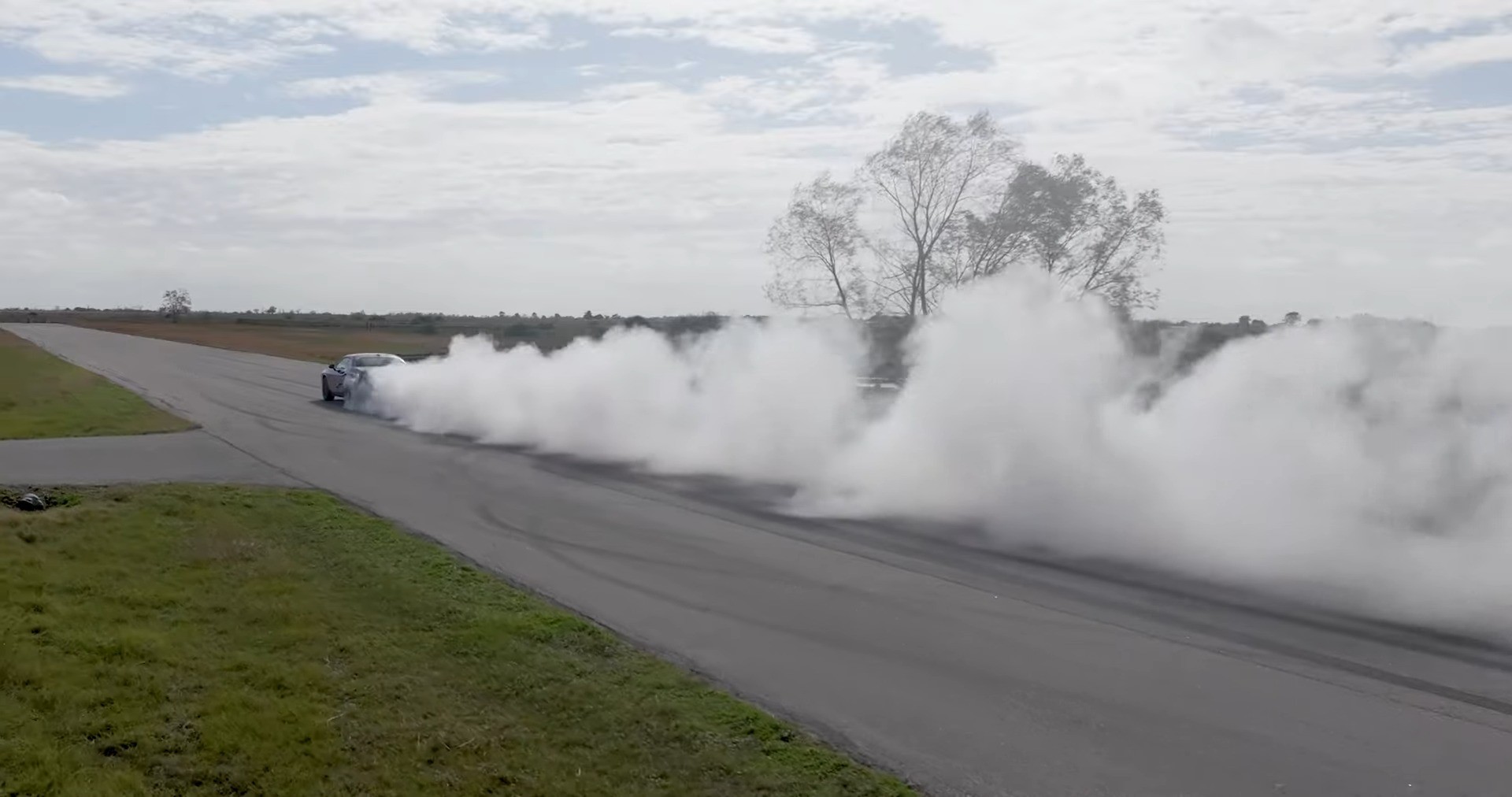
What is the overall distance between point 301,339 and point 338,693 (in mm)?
86851

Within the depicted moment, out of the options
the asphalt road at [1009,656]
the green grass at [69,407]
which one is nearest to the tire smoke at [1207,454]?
the asphalt road at [1009,656]

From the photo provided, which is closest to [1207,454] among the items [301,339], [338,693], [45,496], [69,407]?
[338,693]

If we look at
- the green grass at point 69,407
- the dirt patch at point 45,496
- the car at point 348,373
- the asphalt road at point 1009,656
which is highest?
the car at point 348,373

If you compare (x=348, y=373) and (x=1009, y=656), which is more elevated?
(x=348, y=373)

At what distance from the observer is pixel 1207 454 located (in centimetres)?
1588

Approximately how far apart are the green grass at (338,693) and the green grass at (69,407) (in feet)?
49.9

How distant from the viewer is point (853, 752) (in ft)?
24.8

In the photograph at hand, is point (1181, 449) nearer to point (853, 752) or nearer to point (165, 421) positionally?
point (853, 752)

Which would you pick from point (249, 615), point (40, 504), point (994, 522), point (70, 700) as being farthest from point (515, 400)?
point (70, 700)

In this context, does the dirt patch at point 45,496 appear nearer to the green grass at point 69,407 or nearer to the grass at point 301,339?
the green grass at point 69,407

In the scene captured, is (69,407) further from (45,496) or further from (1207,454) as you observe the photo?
(1207,454)

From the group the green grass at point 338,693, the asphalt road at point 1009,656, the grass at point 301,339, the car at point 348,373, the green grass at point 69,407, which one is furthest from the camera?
the grass at point 301,339

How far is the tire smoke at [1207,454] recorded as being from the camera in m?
13.1

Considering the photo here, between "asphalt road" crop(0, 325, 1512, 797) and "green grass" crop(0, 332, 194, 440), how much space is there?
41.8 feet
